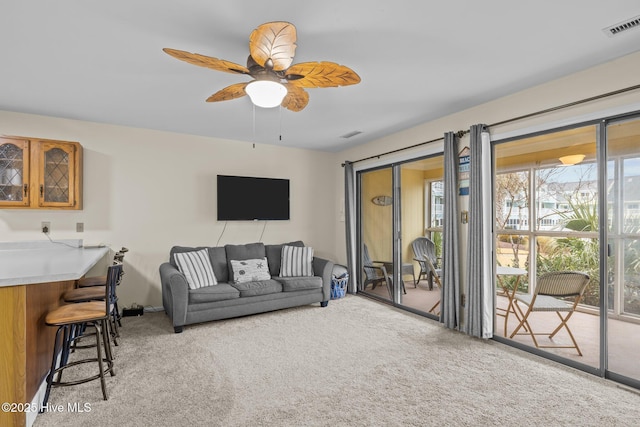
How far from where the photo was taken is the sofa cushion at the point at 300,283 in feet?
14.5

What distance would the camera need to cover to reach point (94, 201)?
13.8 feet

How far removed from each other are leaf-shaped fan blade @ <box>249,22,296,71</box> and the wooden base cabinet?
3215mm

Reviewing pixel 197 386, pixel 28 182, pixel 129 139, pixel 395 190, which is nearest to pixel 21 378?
pixel 197 386

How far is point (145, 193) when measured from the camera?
14.8ft

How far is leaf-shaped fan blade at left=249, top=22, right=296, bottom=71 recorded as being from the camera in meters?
1.76

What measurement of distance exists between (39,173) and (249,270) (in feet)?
8.75

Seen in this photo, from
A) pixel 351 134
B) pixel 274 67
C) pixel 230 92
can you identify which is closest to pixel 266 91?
pixel 274 67

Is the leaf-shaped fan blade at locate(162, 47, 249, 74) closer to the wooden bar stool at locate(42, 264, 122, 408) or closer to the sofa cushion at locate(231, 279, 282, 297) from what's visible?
the wooden bar stool at locate(42, 264, 122, 408)

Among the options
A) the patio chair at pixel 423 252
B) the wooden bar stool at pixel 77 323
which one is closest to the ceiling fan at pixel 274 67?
the wooden bar stool at pixel 77 323

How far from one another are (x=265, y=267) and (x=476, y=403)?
10.1ft

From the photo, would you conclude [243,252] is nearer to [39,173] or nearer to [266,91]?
[39,173]

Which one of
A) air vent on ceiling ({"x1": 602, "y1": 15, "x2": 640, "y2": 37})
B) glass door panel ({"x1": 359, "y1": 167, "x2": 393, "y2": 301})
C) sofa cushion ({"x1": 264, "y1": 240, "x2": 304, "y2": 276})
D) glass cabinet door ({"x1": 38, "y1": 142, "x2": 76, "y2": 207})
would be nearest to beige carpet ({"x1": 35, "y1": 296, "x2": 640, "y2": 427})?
sofa cushion ({"x1": 264, "y1": 240, "x2": 304, "y2": 276})

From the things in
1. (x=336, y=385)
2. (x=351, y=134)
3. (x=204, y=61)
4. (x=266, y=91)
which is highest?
(x=351, y=134)

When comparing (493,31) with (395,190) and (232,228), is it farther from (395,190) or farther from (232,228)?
(232,228)
